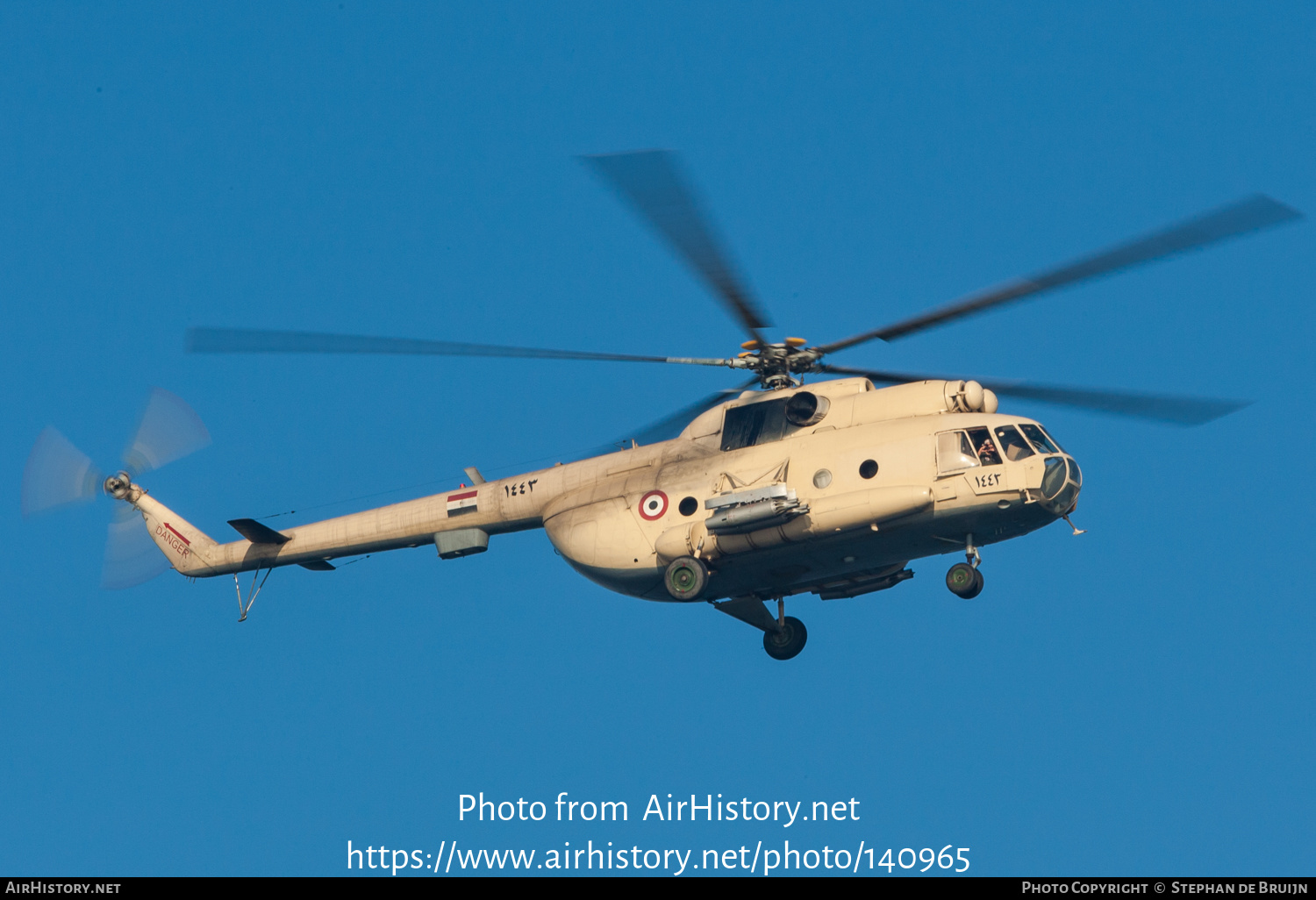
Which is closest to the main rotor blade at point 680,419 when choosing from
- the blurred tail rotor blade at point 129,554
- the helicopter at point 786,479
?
the helicopter at point 786,479

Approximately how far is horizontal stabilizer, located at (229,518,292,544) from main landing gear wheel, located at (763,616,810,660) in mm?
10138

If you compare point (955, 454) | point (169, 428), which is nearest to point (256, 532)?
point (169, 428)

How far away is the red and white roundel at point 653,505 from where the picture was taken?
26641 mm

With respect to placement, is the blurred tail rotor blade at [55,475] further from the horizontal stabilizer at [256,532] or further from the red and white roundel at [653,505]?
the red and white roundel at [653,505]

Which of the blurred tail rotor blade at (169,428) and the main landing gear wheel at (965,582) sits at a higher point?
the blurred tail rotor blade at (169,428)

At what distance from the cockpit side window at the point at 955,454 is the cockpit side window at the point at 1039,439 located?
1006 mm

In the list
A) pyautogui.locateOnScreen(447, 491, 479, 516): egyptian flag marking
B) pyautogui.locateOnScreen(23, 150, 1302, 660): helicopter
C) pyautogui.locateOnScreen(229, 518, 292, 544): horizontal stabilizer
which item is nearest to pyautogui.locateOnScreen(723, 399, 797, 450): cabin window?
pyautogui.locateOnScreen(23, 150, 1302, 660): helicopter

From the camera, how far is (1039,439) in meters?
24.6

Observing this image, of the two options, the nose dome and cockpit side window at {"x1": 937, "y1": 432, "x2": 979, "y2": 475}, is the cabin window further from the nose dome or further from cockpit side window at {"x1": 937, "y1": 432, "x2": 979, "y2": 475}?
the nose dome

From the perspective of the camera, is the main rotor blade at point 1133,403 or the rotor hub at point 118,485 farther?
the rotor hub at point 118,485

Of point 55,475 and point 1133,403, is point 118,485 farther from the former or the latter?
point 1133,403

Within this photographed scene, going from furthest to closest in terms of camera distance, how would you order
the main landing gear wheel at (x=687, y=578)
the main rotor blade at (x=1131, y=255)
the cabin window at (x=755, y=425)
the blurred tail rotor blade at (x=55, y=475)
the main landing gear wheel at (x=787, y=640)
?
the blurred tail rotor blade at (x=55, y=475) < the main landing gear wheel at (x=787, y=640) < the cabin window at (x=755, y=425) < the main landing gear wheel at (x=687, y=578) < the main rotor blade at (x=1131, y=255)
